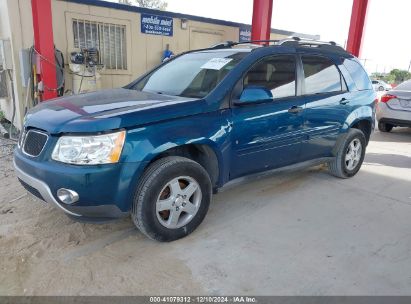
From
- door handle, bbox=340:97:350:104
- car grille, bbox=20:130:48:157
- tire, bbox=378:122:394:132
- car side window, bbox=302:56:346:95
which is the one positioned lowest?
tire, bbox=378:122:394:132

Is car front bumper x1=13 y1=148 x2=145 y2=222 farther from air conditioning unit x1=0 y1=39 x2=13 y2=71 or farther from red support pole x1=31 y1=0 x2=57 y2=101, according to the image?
air conditioning unit x1=0 y1=39 x2=13 y2=71

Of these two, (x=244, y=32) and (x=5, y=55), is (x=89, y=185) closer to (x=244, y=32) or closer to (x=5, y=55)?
(x=5, y=55)

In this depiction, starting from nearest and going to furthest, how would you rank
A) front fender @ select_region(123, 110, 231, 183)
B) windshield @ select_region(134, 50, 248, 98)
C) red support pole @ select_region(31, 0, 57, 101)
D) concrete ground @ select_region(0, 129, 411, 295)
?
concrete ground @ select_region(0, 129, 411, 295)
front fender @ select_region(123, 110, 231, 183)
windshield @ select_region(134, 50, 248, 98)
red support pole @ select_region(31, 0, 57, 101)

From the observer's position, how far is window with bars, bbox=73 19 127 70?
7.76 metres

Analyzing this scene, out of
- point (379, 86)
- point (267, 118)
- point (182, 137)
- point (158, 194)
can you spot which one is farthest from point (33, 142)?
point (379, 86)

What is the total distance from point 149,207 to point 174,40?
23.6 ft

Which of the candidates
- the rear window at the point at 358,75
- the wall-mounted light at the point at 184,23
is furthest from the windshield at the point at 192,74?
the wall-mounted light at the point at 184,23

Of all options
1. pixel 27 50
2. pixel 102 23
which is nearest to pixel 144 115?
pixel 27 50

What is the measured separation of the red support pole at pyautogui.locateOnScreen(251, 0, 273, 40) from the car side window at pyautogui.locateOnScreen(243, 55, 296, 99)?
4625 millimetres

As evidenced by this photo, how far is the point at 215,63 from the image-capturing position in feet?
12.1

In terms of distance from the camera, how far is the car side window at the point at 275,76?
3.61m

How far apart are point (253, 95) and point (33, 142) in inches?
78.0

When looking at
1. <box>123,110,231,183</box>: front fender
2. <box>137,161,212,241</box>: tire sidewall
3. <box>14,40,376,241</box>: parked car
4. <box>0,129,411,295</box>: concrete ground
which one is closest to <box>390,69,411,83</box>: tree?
<box>14,40,376,241</box>: parked car

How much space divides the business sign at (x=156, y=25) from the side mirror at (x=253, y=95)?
19.9ft
